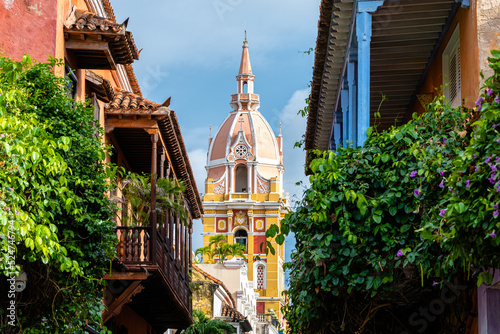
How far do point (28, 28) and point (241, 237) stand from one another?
7005 centimetres

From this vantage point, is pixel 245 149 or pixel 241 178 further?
pixel 241 178

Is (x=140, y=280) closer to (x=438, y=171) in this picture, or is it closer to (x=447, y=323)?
(x=447, y=323)

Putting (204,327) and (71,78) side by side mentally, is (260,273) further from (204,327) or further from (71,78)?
(71,78)

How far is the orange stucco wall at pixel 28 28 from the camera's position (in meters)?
13.3

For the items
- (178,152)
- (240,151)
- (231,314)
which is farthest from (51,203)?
(240,151)

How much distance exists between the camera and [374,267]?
32.0ft

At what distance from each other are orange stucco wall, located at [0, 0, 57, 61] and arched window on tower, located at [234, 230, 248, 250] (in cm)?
6937

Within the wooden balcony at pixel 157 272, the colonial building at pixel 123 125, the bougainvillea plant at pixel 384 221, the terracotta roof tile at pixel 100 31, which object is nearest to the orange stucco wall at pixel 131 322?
the colonial building at pixel 123 125

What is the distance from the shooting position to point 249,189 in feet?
Result: 275

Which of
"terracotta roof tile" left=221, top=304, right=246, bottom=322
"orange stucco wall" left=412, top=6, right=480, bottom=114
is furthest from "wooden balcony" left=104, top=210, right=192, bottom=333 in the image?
"terracotta roof tile" left=221, top=304, right=246, bottom=322

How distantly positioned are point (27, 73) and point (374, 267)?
4664mm

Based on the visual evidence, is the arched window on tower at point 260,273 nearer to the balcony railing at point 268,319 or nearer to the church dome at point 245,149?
the church dome at point 245,149

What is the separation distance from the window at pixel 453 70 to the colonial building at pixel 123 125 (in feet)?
15.4

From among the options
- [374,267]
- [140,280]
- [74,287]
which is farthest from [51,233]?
[140,280]
